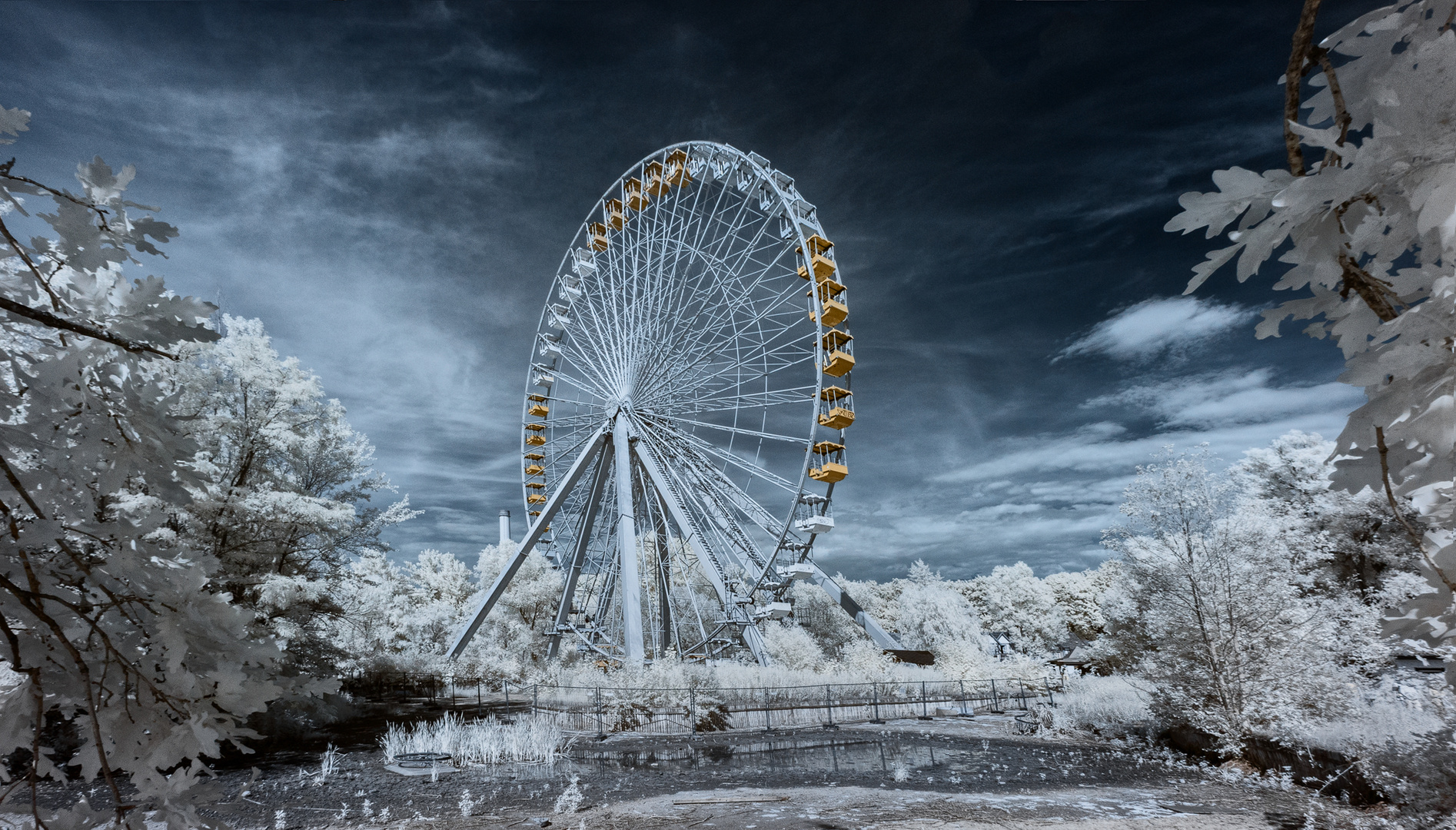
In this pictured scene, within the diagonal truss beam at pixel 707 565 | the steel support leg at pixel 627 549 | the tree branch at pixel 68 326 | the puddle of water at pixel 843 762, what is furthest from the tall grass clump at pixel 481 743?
the tree branch at pixel 68 326

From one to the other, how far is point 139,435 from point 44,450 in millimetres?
152

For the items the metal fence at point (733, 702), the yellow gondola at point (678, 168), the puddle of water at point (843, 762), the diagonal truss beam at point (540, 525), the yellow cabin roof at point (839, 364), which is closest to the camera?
the puddle of water at point (843, 762)

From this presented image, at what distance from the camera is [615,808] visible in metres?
6.62

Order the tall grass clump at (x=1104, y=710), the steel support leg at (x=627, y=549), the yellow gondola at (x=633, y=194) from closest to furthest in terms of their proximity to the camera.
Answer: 1. the tall grass clump at (x=1104, y=710)
2. the steel support leg at (x=627, y=549)
3. the yellow gondola at (x=633, y=194)

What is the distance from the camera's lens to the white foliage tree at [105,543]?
1.04 metres

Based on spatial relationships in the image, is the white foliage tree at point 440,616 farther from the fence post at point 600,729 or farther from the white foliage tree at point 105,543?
the white foliage tree at point 105,543

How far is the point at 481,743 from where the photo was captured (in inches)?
375

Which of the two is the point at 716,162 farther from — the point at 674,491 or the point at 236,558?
the point at 236,558

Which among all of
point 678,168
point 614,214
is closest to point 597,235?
point 614,214

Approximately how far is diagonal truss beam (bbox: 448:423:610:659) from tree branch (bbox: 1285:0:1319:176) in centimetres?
1994

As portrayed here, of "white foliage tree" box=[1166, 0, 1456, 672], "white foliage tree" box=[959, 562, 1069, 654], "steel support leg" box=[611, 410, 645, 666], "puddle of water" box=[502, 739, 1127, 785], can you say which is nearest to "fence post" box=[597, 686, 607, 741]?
"puddle of water" box=[502, 739, 1127, 785]

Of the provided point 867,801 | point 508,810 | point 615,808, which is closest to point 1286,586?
point 867,801

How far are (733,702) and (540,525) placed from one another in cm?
959

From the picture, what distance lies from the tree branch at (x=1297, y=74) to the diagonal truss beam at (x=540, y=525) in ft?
65.4
